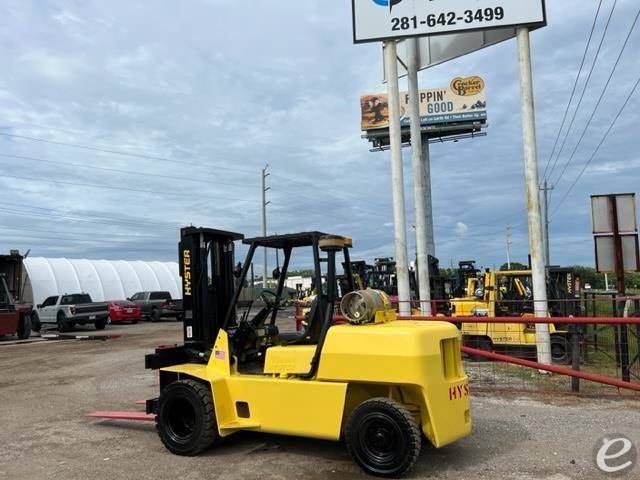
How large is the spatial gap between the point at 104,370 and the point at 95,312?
1569cm

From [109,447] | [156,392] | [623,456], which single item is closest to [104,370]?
[156,392]

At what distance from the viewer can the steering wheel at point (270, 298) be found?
6660 millimetres

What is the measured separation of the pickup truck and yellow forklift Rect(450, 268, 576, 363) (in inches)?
714

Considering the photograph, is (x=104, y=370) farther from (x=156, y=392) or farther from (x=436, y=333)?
(x=436, y=333)

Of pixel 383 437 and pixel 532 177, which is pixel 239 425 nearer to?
pixel 383 437

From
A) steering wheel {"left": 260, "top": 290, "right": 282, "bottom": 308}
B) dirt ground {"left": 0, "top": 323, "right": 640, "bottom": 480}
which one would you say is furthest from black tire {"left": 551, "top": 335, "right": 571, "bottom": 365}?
steering wheel {"left": 260, "top": 290, "right": 282, "bottom": 308}

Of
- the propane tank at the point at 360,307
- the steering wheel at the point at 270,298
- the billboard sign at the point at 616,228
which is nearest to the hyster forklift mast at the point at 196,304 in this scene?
the steering wheel at the point at 270,298

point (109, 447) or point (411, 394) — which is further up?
point (411, 394)

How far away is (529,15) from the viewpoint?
11930mm

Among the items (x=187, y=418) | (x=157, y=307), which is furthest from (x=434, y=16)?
(x=157, y=307)

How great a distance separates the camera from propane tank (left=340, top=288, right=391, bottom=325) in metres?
5.73

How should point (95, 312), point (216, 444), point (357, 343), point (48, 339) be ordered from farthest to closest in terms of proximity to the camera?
point (95, 312) < point (48, 339) < point (216, 444) < point (357, 343)

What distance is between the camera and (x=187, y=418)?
20.7 ft

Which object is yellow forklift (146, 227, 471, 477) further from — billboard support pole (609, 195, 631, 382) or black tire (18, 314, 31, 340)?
black tire (18, 314, 31, 340)
